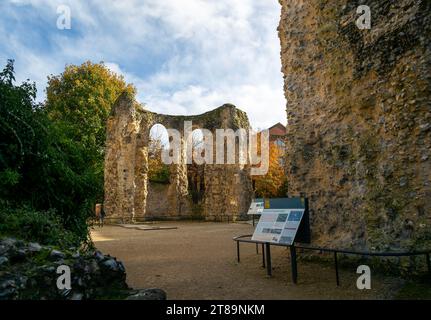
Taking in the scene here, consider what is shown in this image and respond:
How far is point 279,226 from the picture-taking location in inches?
195

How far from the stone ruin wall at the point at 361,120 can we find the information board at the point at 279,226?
1.01 metres

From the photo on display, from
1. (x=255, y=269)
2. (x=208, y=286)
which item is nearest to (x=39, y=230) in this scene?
(x=208, y=286)

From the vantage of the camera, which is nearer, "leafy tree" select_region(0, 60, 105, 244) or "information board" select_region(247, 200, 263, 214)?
"leafy tree" select_region(0, 60, 105, 244)

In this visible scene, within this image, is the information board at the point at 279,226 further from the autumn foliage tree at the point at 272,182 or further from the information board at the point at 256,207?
the autumn foliage tree at the point at 272,182

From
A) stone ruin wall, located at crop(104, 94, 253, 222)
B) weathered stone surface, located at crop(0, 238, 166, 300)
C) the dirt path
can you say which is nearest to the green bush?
weathered stone surface, located at crop(0, 238, 166, 300)

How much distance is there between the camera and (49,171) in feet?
16.9

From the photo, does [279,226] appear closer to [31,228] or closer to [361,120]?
[361,120]

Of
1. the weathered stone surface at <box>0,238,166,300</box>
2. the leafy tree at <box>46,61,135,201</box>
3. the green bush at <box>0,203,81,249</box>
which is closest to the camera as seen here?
the weathered stone surface at <box>0,238,166,300</box>

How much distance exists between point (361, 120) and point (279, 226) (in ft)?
6.80

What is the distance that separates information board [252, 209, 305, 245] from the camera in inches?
185

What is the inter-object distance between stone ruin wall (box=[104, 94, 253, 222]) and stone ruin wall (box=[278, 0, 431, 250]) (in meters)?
13.6

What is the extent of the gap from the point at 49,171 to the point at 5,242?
83.9 inches

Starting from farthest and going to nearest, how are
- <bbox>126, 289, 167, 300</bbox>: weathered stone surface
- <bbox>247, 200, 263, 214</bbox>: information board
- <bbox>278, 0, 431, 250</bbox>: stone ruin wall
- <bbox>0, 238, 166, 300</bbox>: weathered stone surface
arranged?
<bbox>247, 200, 263, 214</bbox>: information board
<bbox>278, 0, 431, 250</bbox>: stone ruin wall
<bbox>126, 289, 167, 300</bbox>: weathered stone surface
<bbox>0, 238, 166, 300</bbox>: weathered stone surface

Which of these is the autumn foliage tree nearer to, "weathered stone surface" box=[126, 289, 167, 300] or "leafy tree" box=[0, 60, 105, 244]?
"leafy tree" box=[0, 60, 105, 244]
